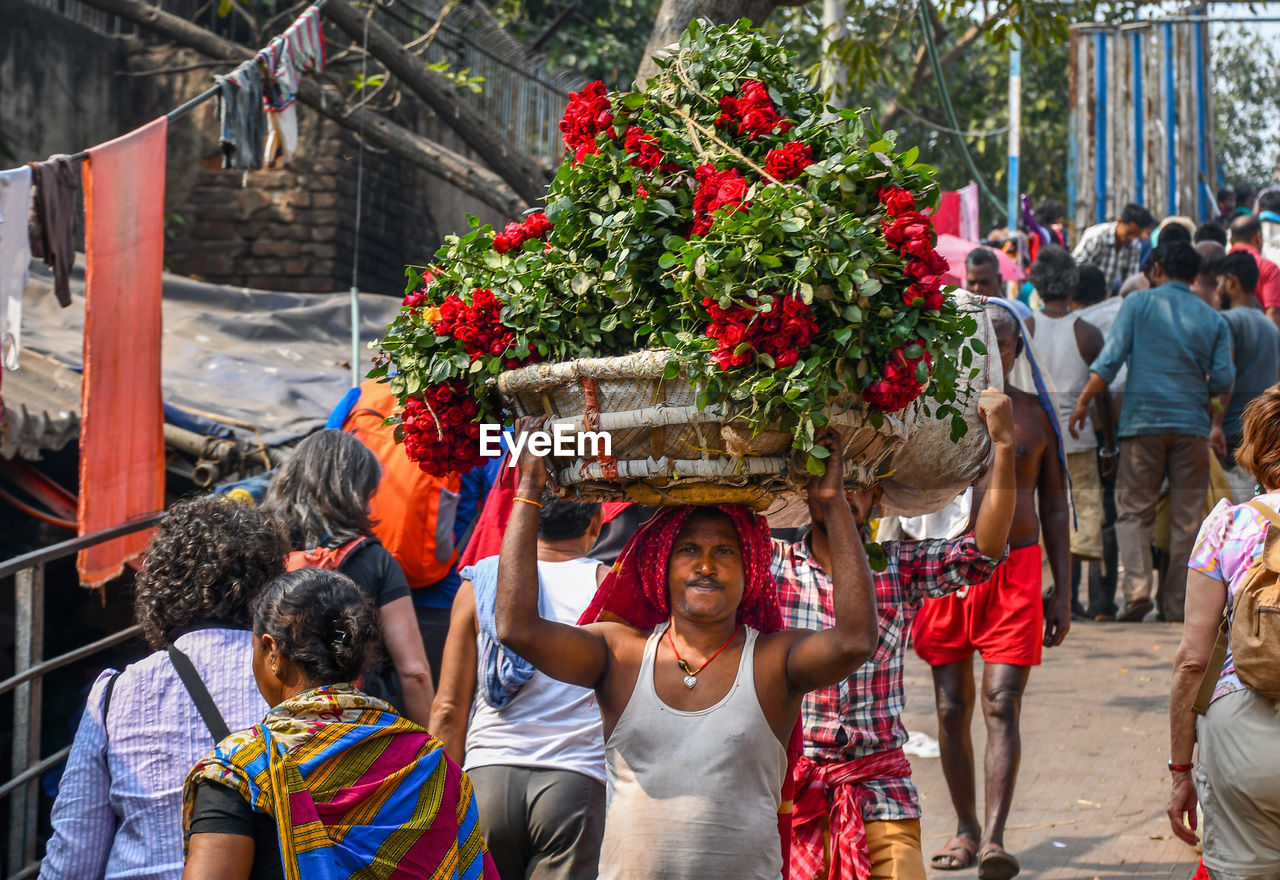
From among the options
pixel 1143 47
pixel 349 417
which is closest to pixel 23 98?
pixel 349 417

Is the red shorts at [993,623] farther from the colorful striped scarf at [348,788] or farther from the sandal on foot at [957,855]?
the colorful striped scarf at [348,788]

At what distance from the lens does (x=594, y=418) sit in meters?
2.58

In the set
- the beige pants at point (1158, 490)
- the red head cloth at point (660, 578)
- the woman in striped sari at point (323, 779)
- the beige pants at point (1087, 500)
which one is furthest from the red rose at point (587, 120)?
the beige pants at point (1087, 500)

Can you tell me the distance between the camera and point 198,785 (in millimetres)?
2539

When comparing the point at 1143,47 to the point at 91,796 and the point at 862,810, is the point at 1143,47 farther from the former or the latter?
the point at 91,796

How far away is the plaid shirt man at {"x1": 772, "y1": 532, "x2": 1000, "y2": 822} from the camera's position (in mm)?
3990

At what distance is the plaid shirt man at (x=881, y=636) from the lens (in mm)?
3990

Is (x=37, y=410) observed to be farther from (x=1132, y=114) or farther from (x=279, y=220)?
(x=1132, y=114)

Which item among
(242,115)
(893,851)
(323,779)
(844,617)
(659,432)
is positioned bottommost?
(893,851)

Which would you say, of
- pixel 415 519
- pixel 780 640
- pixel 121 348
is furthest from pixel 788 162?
pixel 121 348

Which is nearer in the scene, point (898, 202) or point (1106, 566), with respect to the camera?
point (898, 202)

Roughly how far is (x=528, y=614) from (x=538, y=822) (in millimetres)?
1080

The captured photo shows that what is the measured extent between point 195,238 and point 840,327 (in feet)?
31.4

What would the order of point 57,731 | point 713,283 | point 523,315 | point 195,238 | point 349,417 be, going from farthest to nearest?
point 195,238 < point 57,731 < point 349,417 < point 523,315 < point 713,283
